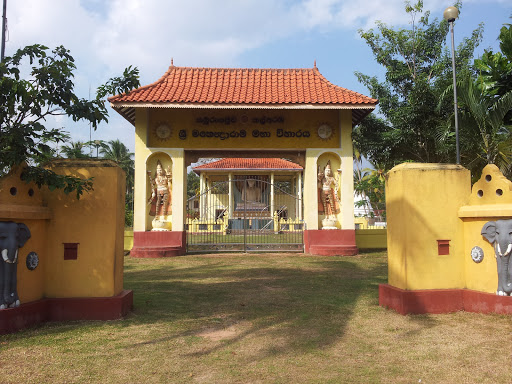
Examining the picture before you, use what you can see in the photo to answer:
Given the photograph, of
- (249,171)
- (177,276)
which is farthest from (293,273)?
(249,171)

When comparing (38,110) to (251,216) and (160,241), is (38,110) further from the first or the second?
(251,216)

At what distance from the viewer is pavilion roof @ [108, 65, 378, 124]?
1259 centimetres

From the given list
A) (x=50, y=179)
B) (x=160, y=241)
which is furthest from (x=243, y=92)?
(x=50, y=179)

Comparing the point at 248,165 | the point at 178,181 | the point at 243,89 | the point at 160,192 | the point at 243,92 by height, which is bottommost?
the point at 160,192

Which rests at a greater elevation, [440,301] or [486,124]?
[486,124]

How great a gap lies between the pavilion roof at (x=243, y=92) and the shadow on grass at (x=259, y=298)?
480 cm

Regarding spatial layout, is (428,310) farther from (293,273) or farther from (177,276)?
(177,276)

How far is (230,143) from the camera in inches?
526

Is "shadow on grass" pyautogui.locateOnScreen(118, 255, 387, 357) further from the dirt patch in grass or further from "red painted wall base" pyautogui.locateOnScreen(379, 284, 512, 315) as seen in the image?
"red painted wall base" pyautogui.locateOnScreen(379, 284, 512, 315)

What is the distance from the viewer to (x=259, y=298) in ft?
22.2

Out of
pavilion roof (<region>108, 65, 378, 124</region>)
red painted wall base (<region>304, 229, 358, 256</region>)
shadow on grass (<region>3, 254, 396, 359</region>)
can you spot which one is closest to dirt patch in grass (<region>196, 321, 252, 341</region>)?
shadow on grass (<region>3, 254, 396, 359</region>)

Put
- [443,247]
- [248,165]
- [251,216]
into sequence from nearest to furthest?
[443,247], [251,216], [248,165]

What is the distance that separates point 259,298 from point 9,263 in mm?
3656

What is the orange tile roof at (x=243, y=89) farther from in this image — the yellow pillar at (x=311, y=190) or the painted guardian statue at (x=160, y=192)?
the painted guardian statue at (x=160, y=192)
